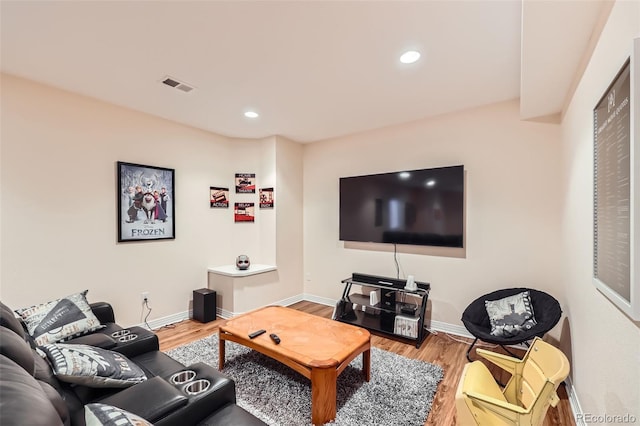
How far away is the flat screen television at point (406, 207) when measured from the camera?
Result: 3.21 m

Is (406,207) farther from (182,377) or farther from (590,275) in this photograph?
(182,377)

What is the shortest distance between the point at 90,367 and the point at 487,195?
12.0 feet

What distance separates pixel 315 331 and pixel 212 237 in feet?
8.10

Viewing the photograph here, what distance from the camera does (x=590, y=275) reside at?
1706 millimetres

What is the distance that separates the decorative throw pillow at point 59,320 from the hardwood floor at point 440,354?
87 cm

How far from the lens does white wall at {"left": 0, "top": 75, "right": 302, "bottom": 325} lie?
2.58 m

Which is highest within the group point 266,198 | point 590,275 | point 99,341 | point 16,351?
point 266,198

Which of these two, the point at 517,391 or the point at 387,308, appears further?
the point at 387,308

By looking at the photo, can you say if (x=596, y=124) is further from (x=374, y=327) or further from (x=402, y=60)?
(x=374, y=327)

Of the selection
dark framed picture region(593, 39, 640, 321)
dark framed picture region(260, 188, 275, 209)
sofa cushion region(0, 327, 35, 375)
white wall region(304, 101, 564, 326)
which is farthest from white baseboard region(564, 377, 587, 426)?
dark framed picture region(260, 188, 275, 209)

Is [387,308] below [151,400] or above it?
below

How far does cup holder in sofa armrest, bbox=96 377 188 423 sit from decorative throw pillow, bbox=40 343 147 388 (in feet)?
0.53

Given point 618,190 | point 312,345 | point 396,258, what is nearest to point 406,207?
point 396,258

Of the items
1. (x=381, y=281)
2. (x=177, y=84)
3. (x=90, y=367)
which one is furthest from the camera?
(x=381, y=281)
